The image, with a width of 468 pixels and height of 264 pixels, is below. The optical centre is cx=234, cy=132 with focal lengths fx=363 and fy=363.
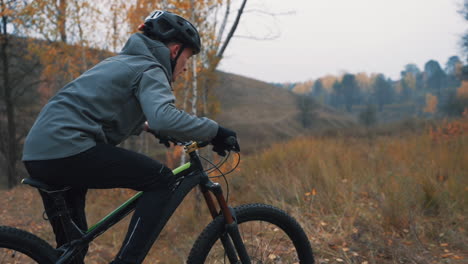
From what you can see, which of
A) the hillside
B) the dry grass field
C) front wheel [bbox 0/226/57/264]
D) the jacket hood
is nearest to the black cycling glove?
the jacket hood

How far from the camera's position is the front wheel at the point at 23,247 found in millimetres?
1938

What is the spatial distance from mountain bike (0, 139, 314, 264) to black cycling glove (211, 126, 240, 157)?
85mm

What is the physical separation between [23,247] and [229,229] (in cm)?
115

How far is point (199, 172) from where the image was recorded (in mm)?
2246

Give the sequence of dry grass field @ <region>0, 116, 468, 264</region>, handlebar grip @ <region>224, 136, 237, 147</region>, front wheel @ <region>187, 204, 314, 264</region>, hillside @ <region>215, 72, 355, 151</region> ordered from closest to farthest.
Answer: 1. handlebar grip @ <region>224, 136, 237, 147</region>
2. front wheel @ <region>187, 204, 314, 264</region>
3. dry grass field @ <region>0, 116, 468, 264</region>
4. hillside @ <region>215, 72, 355, 151</region>

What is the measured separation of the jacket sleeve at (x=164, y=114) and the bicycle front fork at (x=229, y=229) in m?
0.40

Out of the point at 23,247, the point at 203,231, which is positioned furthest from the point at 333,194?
the point at 23,247

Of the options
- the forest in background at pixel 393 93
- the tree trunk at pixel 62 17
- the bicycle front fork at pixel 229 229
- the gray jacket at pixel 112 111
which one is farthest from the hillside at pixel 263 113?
the gray jacket at pixel 112 111

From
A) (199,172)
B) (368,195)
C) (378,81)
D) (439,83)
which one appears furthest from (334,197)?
(439,83)

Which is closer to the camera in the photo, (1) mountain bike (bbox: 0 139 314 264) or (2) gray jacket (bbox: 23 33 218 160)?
(2) gray jacket (bbox: 23 33 218 160)

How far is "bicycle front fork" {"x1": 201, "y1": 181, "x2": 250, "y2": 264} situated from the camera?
2225 millimetres

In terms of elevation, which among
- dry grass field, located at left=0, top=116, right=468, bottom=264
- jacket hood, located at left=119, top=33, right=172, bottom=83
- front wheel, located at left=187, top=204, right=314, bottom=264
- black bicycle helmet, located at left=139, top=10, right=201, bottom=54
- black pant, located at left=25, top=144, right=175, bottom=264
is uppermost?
black bicycle helmet, located at left=139, top=10, right=201, bottom=54

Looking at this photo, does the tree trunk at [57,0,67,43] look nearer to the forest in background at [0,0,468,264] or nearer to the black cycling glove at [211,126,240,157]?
the forest in background at [0,0,468,264]

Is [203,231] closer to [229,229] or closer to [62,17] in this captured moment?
[229,229]
